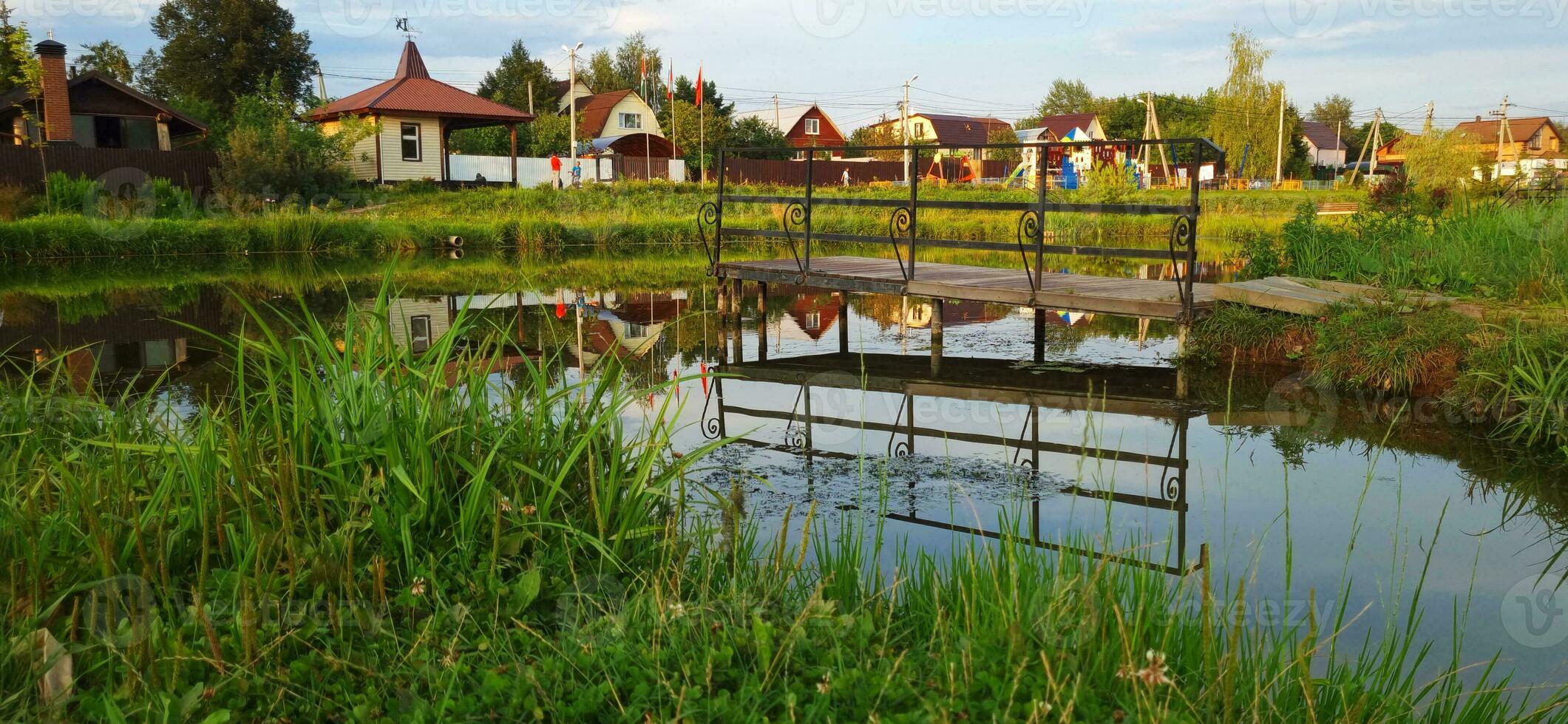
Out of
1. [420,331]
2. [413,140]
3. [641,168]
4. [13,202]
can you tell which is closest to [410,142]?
[413,140]

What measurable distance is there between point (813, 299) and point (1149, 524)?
32.0 ft

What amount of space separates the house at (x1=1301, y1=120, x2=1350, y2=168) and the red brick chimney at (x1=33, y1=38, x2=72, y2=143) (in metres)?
70.8

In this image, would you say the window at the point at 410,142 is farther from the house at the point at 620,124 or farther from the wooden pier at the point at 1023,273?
the wooden pier at the point at 1023,273

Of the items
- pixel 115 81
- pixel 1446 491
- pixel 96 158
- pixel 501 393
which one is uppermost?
pixel 115 81

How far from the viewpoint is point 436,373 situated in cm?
314

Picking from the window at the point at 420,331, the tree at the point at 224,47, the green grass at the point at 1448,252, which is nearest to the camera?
the green grass at the point at 1448,252

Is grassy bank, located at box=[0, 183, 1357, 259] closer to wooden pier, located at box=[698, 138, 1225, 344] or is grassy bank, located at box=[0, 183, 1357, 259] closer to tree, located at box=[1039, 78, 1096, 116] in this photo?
wooden pier, located at box=[698, 138, 1225, 344]

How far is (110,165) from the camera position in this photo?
23328 mm

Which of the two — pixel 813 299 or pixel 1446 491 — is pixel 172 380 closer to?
pixel 1446 491

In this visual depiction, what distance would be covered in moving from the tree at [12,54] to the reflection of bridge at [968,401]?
69.2 feet

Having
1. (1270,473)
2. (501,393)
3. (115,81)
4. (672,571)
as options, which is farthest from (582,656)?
(115,81)

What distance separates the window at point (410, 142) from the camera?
1319 inches

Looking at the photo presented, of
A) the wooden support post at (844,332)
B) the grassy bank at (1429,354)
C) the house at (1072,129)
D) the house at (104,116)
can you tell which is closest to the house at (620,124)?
the house at (104,116)

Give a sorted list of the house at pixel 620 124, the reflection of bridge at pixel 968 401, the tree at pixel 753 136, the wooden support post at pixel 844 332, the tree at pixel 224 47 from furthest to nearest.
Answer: the tree at pixel 753 136
the tree at pixel 224 47
the house at pixel 620 124
the wooden support post at pixel 844 332
the reflection of bridge at pixel 968 401
